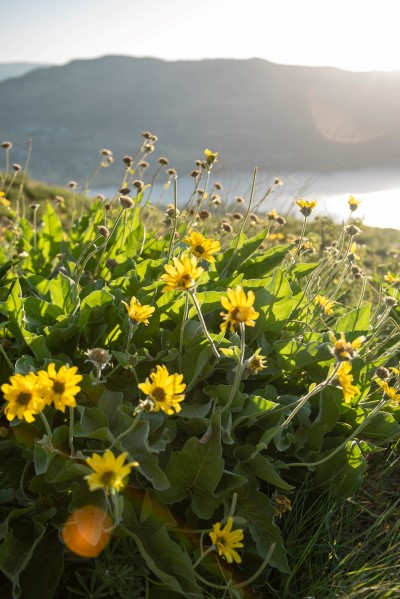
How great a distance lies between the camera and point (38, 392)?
133cm

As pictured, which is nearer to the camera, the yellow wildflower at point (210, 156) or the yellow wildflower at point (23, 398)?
the yellow wildflower at point (23, 398)

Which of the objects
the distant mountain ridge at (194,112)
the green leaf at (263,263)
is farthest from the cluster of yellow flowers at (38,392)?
the distant mountain ridge at (194,112)

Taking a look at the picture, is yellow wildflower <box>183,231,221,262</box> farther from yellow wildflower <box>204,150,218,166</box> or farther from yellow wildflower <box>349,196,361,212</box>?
yellow wildflower <box>349,196,361,212</box>

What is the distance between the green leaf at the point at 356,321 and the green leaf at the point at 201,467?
2.83 ft

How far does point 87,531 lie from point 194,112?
94277 millimetres

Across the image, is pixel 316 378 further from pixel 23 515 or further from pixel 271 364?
pixel 23 515

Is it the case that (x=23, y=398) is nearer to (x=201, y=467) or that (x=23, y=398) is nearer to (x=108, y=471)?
(x=108, y=471)

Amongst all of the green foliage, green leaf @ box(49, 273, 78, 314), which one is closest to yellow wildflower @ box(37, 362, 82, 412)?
the green foliage

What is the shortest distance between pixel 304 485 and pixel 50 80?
13329 centimetres

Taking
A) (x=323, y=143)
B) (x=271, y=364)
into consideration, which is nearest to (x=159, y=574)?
(x=271, y=364)

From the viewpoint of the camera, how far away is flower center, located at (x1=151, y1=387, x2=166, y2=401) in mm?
1361

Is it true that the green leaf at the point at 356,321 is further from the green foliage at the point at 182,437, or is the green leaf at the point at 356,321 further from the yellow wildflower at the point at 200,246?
the yellow wildflower at the point at 200,246

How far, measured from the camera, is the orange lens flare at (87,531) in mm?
1626

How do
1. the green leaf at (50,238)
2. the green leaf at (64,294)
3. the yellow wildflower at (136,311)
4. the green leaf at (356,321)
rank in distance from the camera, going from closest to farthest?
the yellow wildflower at (136,311) → the green leaf at (64,294) → the green leaf at (356,321) → the green leaf at (50,238)
